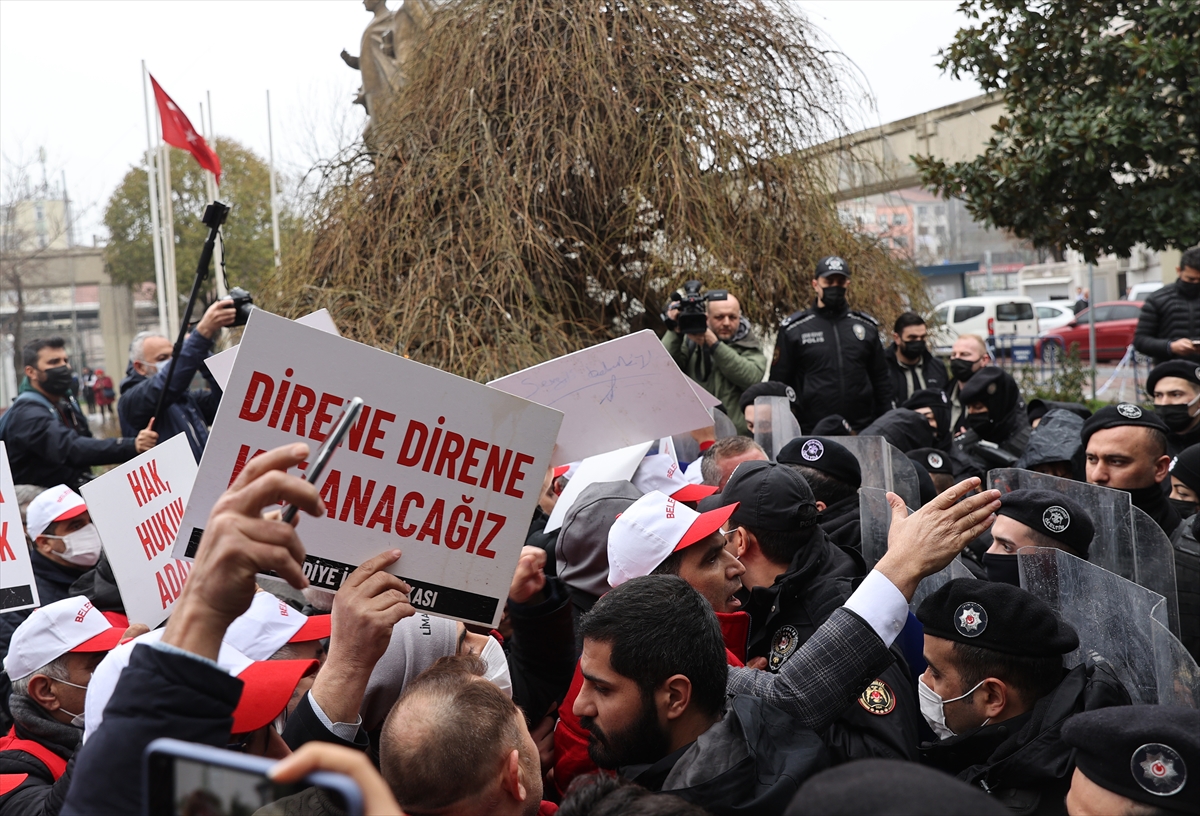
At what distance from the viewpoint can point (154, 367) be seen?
6.59 metres

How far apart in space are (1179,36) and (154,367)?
789cm

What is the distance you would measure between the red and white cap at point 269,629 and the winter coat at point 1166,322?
17.2 feet

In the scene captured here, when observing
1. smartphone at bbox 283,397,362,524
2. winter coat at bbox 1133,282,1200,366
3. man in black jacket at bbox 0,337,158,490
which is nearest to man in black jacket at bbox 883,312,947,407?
winter coat at bbox 1133,282,1200,366

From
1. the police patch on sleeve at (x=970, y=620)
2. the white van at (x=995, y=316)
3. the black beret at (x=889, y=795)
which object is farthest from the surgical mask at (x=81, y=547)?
the white van at (x=995, y=316)

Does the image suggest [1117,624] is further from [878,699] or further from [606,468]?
[606,468]

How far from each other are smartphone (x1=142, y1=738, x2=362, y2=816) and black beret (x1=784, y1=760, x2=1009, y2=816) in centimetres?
50

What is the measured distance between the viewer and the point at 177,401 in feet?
20.0

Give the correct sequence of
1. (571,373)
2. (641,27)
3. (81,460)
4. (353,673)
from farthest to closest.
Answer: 1. (641,27)
2. (81,460)
3. (571,373)
4. (353,673)

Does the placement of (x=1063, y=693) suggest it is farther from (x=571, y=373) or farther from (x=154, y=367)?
(x=154, y=367)

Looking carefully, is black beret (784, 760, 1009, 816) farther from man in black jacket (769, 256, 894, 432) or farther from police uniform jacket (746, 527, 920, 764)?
man in black jacket (769, 256, 894, 432)

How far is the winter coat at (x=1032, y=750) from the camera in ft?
6.44

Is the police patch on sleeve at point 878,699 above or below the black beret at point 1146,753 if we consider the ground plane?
below

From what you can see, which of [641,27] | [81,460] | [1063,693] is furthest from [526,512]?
[641,27]

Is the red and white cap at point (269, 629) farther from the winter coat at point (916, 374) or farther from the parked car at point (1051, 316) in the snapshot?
the parked car at point (1051, 316)
